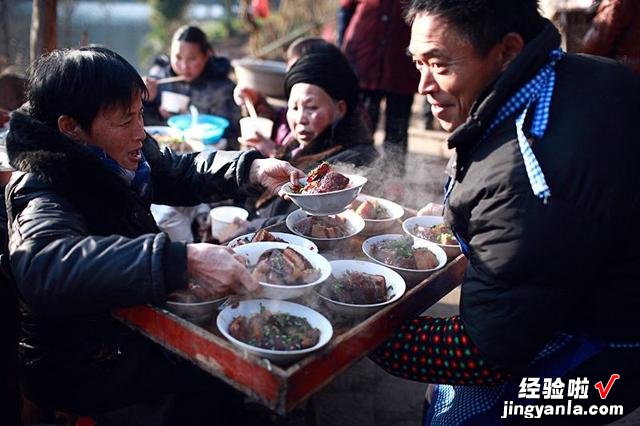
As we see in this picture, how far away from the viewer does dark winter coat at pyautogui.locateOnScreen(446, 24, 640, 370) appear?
5.74ft

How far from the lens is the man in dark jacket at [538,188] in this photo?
176cm

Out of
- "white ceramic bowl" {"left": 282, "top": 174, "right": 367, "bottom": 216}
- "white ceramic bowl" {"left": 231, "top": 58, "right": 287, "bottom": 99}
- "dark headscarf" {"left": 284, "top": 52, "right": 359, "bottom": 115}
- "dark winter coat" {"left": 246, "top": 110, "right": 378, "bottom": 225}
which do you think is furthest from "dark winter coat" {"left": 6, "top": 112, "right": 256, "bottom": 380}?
"white ceramic bowl" {"left": 231, "top": 58, "right": 287, "bottom": 99}

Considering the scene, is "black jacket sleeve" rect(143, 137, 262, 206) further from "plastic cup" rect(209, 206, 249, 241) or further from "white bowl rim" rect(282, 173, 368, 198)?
"plastic cup" rect(209, 206, 249, 241)

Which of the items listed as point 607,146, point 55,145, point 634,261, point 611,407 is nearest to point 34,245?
point 55,145

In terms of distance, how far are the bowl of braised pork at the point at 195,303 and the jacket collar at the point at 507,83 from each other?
1.12 metres

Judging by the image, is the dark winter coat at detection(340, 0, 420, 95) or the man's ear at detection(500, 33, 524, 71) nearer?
the man's ear at detection(500, 33, 524, 71)

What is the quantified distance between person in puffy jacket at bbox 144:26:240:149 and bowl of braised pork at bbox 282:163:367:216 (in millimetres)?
2941

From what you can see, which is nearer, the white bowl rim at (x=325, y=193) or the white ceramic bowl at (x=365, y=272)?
the white ceramic bowl at (x=365, y=272)

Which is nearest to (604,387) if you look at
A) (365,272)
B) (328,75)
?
(365,272)

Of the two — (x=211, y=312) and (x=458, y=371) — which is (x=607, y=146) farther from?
(x=211, y=312)

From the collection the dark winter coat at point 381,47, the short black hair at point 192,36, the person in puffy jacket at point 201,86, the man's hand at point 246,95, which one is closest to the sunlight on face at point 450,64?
the man's hand at point 246,95

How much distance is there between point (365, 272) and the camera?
2443 millimetres

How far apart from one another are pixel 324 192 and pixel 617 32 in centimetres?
356

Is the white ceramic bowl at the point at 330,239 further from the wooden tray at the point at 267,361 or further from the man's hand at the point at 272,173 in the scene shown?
the wooden tray at the point at 267,361
